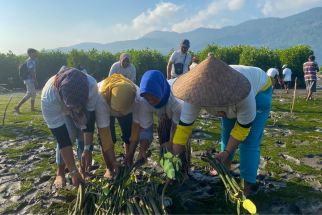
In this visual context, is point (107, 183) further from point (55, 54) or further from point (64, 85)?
point (55, 54)

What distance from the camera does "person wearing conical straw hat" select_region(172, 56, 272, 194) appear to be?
3514 mm

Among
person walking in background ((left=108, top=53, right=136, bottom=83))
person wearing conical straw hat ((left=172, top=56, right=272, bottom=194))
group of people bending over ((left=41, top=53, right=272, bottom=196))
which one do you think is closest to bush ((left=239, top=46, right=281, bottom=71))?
person walking in background ((left=108, top=53, right=136, bottom=83))

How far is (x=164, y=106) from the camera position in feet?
14.7

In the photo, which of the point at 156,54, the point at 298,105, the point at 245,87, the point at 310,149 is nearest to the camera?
the point at 245,87

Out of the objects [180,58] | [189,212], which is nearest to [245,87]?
[189,212]

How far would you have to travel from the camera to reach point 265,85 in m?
4.38

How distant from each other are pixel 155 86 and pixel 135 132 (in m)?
1.08

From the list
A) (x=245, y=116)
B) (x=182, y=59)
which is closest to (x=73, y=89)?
(x=245, y=116)

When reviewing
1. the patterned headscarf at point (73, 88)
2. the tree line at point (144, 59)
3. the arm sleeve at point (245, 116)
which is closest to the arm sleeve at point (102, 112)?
the patterned headscarf at point (73, 88)

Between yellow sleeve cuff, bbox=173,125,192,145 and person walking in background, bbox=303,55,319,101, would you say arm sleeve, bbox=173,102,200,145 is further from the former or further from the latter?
person walking in background, bbox=303,55,319,101

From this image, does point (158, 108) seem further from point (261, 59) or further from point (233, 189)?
→ point (261, 59)

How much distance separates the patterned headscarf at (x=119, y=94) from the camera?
426cm

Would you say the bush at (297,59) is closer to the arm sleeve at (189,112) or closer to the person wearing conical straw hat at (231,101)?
the person wearing conical straw hat at (231,101)

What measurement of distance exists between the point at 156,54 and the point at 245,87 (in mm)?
24376
